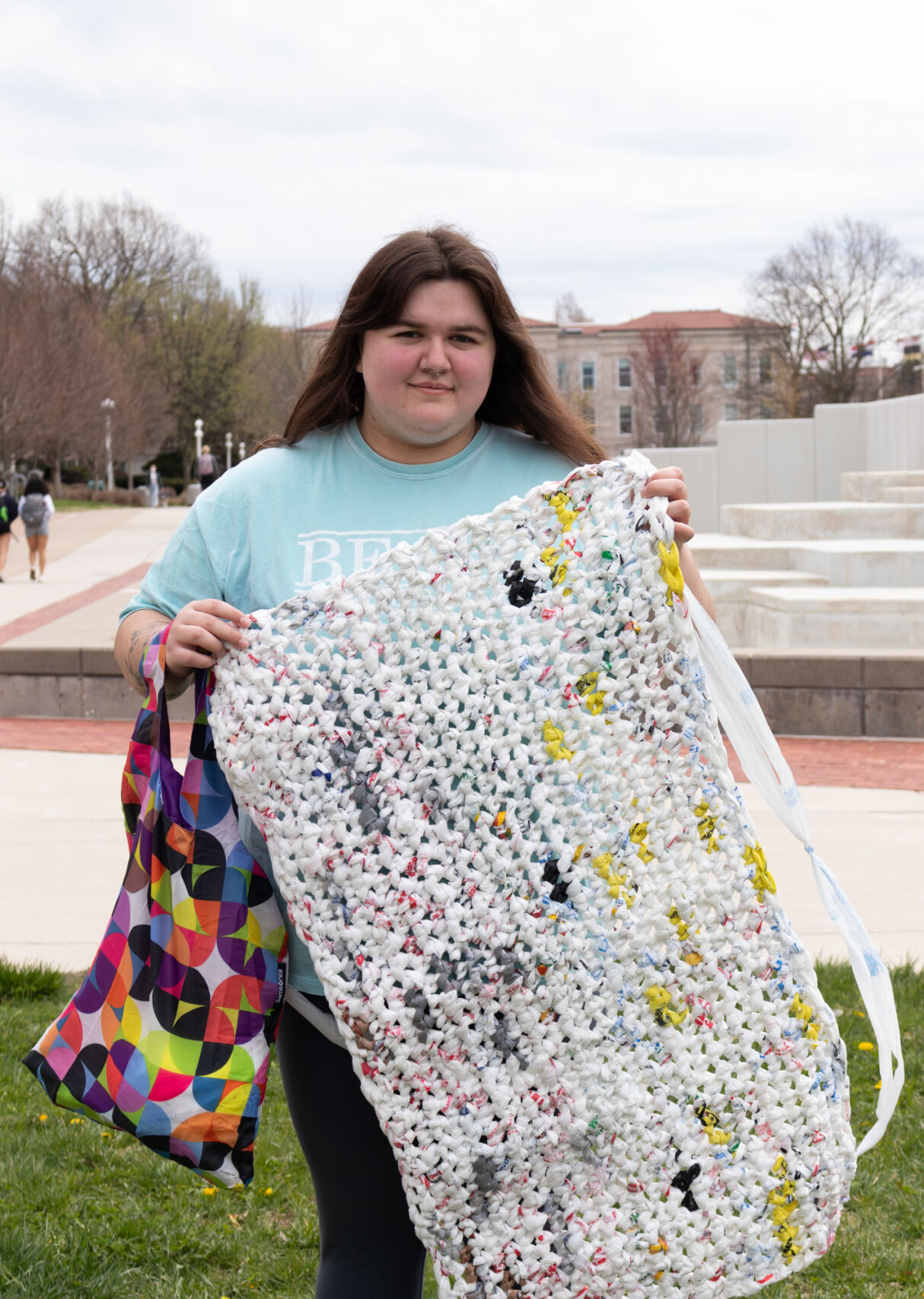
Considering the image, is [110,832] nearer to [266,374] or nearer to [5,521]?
[5,521]

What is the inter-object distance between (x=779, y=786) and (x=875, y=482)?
17142mm

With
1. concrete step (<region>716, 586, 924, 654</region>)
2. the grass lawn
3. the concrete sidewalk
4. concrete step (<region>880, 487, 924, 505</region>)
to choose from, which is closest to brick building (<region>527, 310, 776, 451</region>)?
concrete step (<region>880, 487, 924, 505</region>)

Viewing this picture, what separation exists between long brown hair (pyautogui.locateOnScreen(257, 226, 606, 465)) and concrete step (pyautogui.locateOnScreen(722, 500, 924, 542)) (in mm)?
12963

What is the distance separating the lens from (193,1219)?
124 inches

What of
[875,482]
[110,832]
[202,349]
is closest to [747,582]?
[875,482]

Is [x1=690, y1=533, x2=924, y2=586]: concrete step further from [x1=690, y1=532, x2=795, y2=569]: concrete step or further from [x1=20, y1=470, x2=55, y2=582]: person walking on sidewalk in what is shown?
[x1=20, y1=470, x2=55, y2=582]: person walking on sidewalk

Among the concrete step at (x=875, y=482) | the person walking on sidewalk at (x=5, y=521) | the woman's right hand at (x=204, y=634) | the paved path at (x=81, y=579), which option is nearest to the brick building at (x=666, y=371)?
the paved path at (x=81, y=579)

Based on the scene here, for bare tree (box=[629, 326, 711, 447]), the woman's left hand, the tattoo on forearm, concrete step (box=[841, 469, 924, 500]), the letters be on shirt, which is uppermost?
bare tree (box=[629, 326, 711, 447])

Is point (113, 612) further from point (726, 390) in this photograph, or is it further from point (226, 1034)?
point (726, 390)

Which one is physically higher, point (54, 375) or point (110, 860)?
point (54, 375)

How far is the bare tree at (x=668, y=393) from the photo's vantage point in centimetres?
6969

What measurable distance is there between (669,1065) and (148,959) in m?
0.77

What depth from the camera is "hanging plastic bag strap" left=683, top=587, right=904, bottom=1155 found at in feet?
6.23

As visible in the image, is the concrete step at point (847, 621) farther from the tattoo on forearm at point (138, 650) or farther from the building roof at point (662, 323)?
the building roof at point (662, 323)
